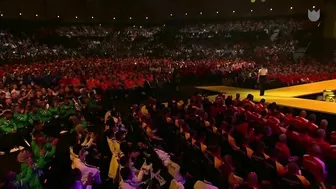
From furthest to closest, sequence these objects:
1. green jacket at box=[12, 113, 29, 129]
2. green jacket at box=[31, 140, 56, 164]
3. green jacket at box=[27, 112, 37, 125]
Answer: green jacket at box=[27, 112, 37, 125]
green jacket at box=[12, 113, 29, 129]
green jacket at box=[31, 140, 56, 164]

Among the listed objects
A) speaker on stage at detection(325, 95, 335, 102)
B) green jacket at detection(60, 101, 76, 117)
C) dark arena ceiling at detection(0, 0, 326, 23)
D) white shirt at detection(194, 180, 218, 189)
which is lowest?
speaker on stage at detection(325, 95, 335, 102)

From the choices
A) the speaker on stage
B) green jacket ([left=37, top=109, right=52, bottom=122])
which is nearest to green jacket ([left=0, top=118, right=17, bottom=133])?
green jacket ([left=37, top=109, right=52, bottom=122])

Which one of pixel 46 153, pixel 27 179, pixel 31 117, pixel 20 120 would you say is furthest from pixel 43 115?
pixel 27 179

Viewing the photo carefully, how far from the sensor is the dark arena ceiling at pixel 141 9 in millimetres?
39656

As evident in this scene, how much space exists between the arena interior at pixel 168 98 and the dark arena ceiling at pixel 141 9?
13 centimetres

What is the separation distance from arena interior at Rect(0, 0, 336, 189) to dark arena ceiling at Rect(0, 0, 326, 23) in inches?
5.1

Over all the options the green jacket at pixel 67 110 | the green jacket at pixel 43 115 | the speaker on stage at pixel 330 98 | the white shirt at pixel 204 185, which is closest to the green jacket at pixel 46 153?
the green jacket at pixel 43 115

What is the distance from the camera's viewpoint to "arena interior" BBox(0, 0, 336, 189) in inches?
276

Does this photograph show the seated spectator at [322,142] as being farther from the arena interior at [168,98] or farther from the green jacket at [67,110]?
the green jacket at [67,110]

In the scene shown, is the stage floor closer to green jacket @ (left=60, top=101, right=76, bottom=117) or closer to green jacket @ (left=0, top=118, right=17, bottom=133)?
green jacket @ (left=60, top=101, right=76, bottom=117)

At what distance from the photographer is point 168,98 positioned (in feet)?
61.3

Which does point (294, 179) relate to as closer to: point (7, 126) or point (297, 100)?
point (7, 126)

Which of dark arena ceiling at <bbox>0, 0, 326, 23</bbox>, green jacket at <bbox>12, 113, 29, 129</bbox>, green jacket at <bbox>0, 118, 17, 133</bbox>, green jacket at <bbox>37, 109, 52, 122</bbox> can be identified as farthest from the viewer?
dark arena ceiling at <bbox>0, 0, 326, 23</bbox>

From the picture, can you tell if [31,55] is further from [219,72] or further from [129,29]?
[219,72]
